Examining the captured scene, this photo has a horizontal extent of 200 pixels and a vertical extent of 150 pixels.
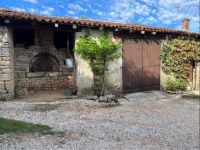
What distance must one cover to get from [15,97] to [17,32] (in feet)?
9.16

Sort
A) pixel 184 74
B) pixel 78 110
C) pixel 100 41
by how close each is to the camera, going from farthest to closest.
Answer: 1. pixel 184 74
2. pixel 100 41
3. pixel 78 110

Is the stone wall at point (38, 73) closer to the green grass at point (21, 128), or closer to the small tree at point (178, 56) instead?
the small tree at point (178, 56)

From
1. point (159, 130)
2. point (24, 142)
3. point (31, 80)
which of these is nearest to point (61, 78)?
point (31, 80)

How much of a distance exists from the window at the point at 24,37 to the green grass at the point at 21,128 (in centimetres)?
654

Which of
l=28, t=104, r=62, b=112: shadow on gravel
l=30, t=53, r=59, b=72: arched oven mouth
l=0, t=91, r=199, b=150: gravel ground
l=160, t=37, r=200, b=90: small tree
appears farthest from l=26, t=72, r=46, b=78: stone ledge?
l=160, t=37, r=200, b=90: small tree

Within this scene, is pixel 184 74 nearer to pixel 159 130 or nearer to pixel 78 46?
pixel 78 46

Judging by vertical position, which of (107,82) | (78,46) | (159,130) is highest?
(78,46)

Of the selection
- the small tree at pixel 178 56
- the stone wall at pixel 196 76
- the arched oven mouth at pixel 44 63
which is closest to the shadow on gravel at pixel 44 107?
the arched oven mouth at pixel 44 63

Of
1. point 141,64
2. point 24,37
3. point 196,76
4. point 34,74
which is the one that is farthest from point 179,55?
point 24,37

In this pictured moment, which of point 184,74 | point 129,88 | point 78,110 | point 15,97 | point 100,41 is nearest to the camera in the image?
point 78,110

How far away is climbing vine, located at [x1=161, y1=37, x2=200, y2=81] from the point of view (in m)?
16.7

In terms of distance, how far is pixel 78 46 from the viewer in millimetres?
13875

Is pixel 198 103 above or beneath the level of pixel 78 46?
beneath

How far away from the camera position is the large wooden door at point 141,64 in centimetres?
1528
